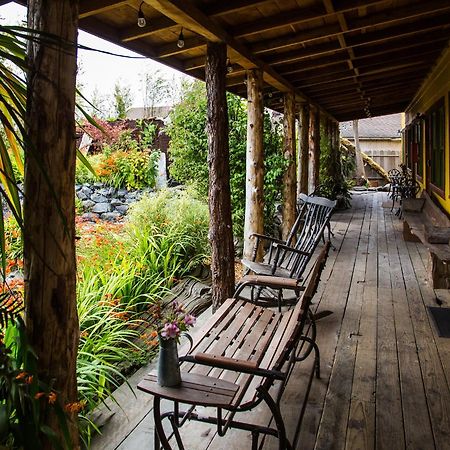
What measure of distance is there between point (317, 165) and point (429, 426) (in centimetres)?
775

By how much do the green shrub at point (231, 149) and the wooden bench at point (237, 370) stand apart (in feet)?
12.8

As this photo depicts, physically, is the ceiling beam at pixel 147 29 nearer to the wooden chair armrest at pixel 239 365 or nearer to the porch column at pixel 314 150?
the wooden chair armrest at pixel 239 365

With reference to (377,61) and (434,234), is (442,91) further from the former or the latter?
(434,234)

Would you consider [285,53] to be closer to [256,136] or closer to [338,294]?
[256,136]

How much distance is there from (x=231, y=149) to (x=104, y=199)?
3.85 m

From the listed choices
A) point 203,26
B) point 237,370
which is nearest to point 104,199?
point 203,26

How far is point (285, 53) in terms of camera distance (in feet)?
17.4

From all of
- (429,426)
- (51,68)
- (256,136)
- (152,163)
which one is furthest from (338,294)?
(152,163)

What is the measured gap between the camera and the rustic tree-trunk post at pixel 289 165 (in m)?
6.84

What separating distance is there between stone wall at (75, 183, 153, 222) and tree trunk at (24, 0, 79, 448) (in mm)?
7761

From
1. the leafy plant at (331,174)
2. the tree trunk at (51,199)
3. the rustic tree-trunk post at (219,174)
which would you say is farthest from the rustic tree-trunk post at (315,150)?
the tree trunk at (51,199)

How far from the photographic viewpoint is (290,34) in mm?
4574

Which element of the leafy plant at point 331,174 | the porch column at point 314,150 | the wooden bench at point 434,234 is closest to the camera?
the wooden bench at point 434,234

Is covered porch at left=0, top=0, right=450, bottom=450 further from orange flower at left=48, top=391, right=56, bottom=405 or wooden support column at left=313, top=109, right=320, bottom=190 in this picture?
wooden support column at left=313, top=109, right=320, bottom=190
